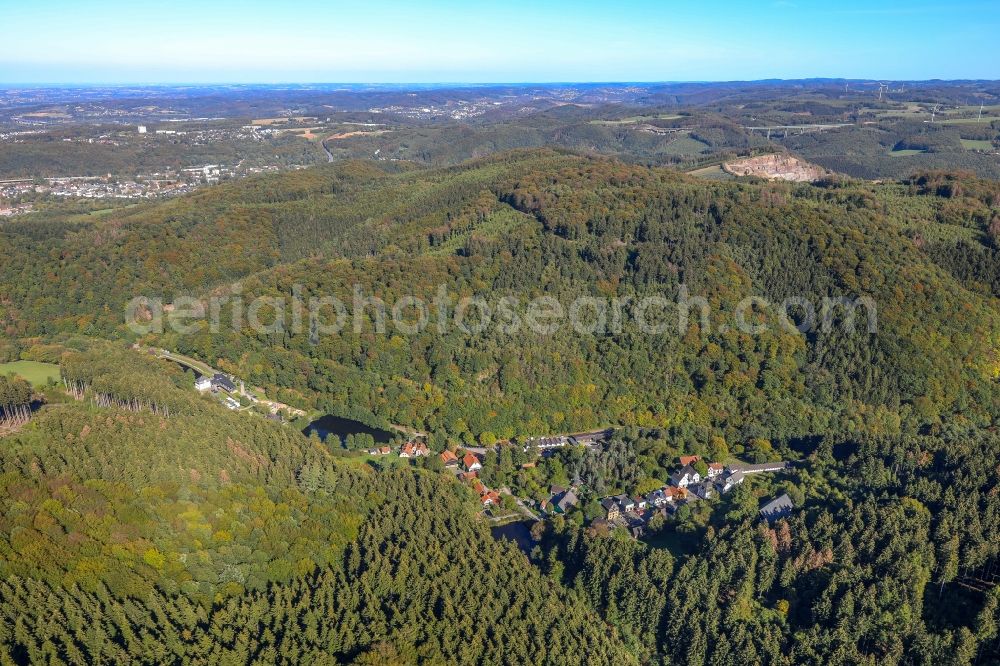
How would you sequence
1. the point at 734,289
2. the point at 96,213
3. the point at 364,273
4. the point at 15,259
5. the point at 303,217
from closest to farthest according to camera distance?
the point at 734,289 → the point at 364,273 → the point at 15,259 → the point at 303,217 → the point at 96,213

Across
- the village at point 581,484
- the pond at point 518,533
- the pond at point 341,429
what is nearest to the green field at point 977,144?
the village at point 581,484

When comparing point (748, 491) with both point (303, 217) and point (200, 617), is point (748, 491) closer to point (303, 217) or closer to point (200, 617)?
point (200, 617)

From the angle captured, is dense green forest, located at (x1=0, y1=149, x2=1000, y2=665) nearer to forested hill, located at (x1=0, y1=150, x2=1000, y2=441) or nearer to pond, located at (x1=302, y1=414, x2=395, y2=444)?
forested hill, located at (x1=0, y1=150, x2=1000, y2=441)

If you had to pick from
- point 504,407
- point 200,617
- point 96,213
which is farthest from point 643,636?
point 96,213

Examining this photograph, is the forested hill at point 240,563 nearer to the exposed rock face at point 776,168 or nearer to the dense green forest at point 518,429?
the dense green forest at point 518,429

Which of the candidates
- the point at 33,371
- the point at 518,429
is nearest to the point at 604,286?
the point at 518,429

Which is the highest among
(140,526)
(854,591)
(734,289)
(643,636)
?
(734,289)
